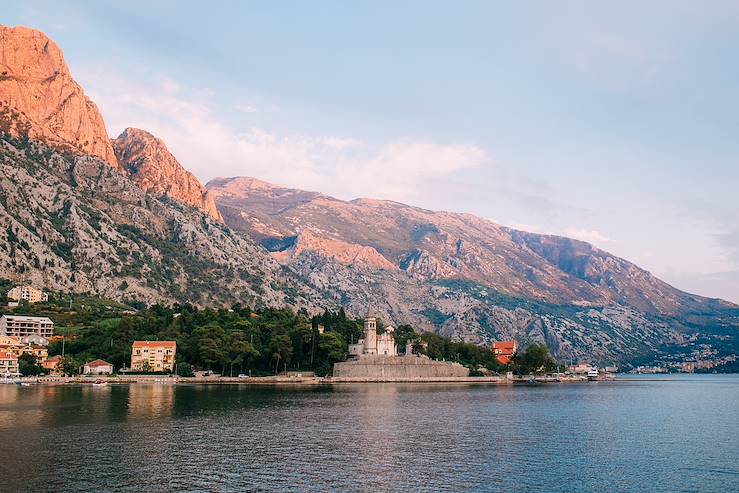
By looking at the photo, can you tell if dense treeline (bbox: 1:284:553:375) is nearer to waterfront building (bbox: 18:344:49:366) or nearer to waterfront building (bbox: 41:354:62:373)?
waterfront building (bbox: 41:354:62:373)

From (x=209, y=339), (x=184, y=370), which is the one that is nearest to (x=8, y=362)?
(x=184, y=370)

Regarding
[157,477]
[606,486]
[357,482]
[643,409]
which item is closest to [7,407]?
[157,477]

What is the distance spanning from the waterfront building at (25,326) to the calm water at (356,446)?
80676mm

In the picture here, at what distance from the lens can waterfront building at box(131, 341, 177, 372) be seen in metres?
157

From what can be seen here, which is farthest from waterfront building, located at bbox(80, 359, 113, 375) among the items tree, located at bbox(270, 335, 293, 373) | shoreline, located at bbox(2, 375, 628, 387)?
tree, located at bbox(270, 335, 293, 373)

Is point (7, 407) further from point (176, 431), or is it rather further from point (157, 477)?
point (157, 477)

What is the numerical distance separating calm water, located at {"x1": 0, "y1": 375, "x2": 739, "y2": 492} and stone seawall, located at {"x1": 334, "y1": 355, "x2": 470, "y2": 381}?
2732 inches

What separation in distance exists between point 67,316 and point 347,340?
7561 centimetres

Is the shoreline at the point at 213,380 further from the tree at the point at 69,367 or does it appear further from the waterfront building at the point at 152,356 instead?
the waterfront building at the point at 152,356

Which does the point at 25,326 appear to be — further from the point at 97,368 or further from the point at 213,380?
the point at 213,380

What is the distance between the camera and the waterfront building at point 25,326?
175 metres

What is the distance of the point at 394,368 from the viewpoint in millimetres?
177750

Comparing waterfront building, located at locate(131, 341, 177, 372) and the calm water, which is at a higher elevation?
waterfront building, located at locate(131, 341, 177, 372)

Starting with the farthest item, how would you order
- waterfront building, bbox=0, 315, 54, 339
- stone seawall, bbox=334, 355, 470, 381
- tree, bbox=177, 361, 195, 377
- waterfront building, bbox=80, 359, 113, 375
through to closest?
waterfront building, bbox=0, 315, 54, 339, stone seawall, bbox=334, 355, 470, 381, tree, bbox=177, 361, 195, 377, waterfront building, bbox=80, 359, 113, 375
